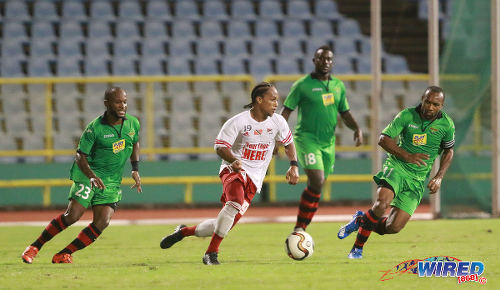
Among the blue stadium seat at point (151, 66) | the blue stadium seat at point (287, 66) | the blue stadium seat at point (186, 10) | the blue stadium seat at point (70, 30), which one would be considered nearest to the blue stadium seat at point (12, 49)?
the blue stadium seat at point (70, 30)

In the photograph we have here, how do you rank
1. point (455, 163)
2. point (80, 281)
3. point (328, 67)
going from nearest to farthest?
point (80, 281) < point (328, 67) < point (455, 163)

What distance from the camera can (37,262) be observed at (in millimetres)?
7625

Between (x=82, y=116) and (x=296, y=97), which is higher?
(x=296, y=97)

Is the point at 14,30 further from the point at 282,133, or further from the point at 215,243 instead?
the point at 215,243

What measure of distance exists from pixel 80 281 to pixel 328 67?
4161mm

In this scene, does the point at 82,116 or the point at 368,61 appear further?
the point at 368,61

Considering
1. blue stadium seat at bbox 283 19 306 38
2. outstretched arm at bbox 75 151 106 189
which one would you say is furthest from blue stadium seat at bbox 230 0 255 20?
outstretched arm at bbox 75 151 106 189

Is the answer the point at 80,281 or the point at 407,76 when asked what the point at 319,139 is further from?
the point at 407,76

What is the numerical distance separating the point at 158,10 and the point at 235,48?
203 centimetres

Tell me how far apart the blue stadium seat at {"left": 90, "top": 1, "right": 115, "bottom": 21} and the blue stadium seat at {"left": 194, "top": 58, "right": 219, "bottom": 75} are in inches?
92.1

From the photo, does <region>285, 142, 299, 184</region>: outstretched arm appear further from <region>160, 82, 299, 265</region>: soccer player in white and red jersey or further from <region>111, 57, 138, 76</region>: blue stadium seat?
<region>111, 57, 138, 76</region>: blue stadium seat

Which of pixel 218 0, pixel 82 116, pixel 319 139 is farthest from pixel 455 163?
pixel 218 0

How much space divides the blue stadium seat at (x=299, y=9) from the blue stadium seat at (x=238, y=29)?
104 cm

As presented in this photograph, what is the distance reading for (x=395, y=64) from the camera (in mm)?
18109
